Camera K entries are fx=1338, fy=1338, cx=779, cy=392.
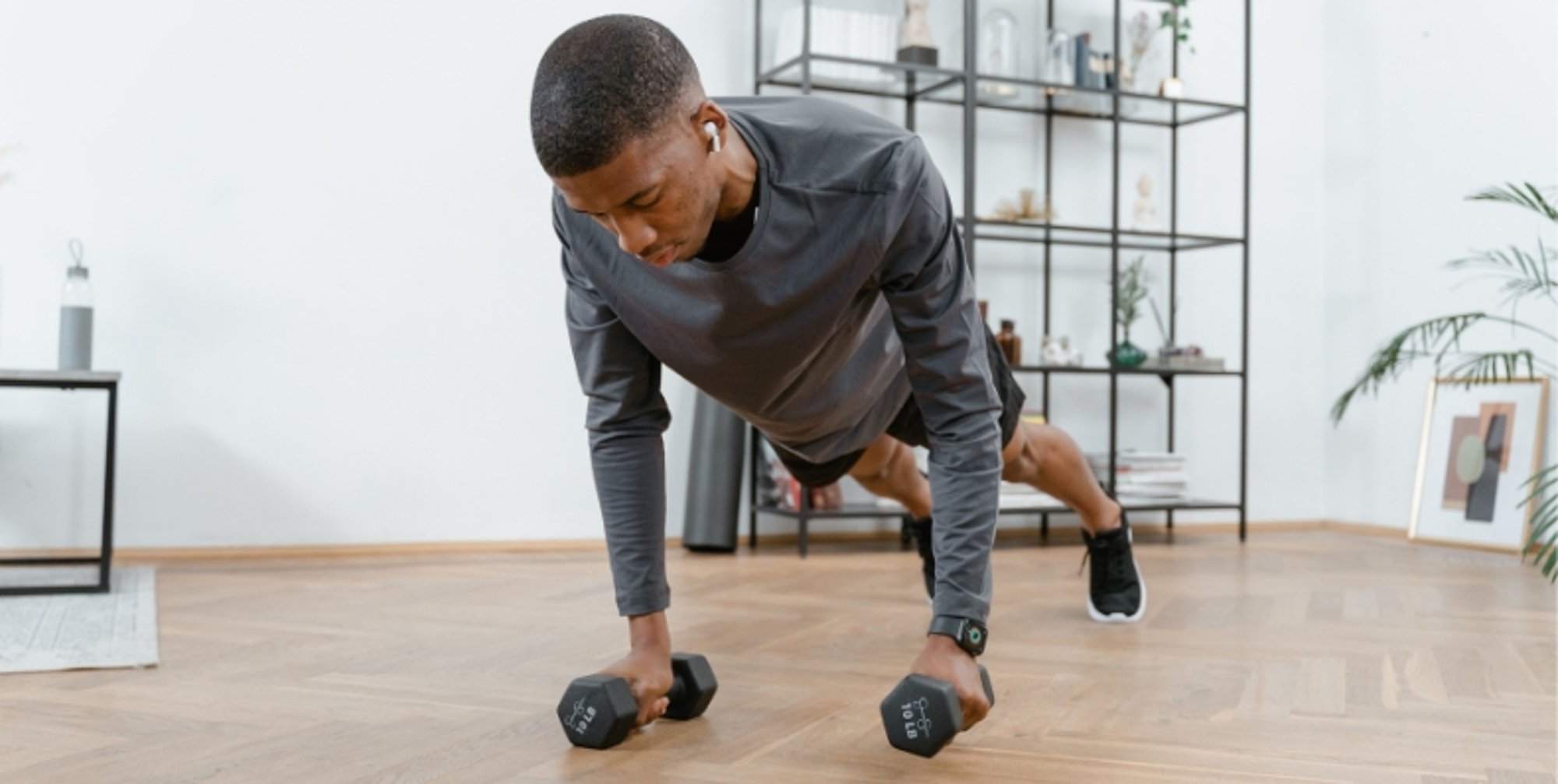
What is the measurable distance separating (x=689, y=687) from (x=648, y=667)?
0.24ft

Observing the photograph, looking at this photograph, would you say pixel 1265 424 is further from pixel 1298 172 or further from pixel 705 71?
pixel 705 71

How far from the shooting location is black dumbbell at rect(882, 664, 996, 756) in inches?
54.4

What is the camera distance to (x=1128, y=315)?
4363 mm

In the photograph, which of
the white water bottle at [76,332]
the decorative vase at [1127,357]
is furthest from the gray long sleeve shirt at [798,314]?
the decorative vase at [1127,357]

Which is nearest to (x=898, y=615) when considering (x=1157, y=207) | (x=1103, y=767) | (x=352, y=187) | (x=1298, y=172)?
(x=1103, y=767)

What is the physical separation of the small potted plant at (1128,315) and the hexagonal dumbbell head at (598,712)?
3110 millimetres

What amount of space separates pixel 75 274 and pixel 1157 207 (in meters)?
3.40

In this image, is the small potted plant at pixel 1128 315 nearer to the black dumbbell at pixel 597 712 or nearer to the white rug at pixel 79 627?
the white rug at pixel 79 627

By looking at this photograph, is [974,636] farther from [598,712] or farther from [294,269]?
[294,269]

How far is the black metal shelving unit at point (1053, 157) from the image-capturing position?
3980 millimetres

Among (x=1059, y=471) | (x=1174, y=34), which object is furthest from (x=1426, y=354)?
(x=1059, y=471)

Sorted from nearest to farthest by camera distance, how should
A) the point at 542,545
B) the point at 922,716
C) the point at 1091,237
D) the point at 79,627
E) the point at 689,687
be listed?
the point at 922,716 → the point at 689,687 → the point at 79,627 → the point at 542,545 → the point at 1091,237

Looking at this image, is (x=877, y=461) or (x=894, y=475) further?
(x=894, y=475)

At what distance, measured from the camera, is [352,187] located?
361cm
